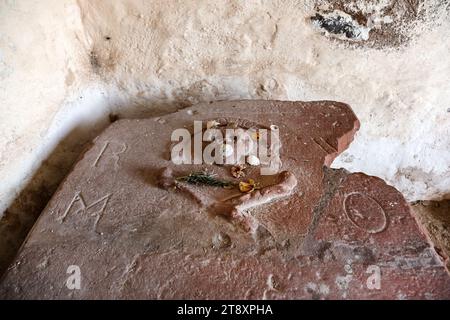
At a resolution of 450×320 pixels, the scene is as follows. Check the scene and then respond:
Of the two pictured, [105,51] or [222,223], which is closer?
[222,223]

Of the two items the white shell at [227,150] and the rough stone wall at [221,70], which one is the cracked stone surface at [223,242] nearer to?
the white shell at [227,150]

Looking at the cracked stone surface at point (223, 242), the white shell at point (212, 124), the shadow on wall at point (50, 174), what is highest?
the white shell at point (212, 124)

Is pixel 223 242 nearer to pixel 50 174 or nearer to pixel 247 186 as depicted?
pixel 247 186

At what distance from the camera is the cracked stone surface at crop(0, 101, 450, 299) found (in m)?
1.21

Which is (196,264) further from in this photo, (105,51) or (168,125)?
(105,51)

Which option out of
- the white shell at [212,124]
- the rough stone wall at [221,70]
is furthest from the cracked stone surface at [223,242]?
the rough stone wall at [221,70]

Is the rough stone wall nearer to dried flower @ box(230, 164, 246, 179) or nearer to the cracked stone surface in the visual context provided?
the cracked stone surface

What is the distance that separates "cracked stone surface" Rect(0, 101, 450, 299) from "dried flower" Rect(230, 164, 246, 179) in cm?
3

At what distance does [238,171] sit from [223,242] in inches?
14.9

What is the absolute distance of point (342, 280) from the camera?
1.21 metres

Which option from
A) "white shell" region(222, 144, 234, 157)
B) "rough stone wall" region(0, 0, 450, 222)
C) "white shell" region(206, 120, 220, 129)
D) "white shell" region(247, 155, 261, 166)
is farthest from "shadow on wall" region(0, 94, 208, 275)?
"white shell" region(247, 155, 261, 166)

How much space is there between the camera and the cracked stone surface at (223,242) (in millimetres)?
1208
